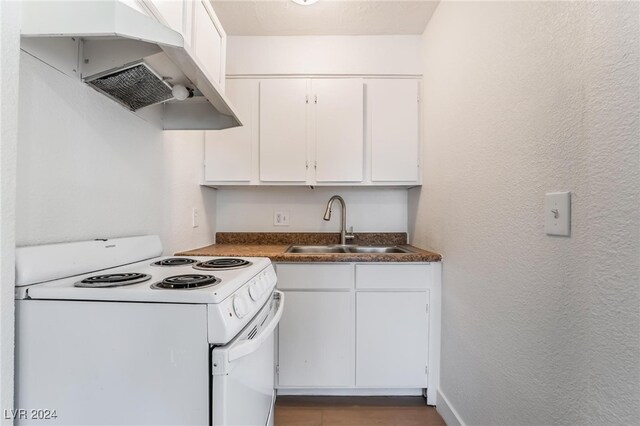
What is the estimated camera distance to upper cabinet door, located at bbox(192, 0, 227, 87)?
1222 millimetres

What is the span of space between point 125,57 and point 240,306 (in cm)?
87

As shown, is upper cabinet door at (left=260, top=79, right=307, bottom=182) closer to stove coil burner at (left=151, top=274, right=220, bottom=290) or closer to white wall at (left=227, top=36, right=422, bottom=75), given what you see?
white wall at (left=227, top=36, right=422, bottom=75)

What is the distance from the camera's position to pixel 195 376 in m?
0.66

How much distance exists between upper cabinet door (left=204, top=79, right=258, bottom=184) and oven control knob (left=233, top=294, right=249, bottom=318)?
129cm

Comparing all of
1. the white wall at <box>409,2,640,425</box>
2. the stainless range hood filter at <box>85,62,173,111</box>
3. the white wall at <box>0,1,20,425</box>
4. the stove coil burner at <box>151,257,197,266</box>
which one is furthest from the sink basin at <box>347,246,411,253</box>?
the white wall at <box>0,1,20,425</box>

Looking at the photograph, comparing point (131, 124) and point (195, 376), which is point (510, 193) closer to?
point (195, 376)

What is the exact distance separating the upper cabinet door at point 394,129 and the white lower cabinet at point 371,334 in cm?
68

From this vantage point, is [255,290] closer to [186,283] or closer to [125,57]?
[186,283]

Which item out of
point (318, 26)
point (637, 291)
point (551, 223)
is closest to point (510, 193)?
point (551, 223)

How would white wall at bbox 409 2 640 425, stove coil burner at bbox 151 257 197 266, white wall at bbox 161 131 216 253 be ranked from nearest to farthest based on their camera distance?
white wall at bbox 409 2 640 425
stove coil burner at bbox 151 257 197 266
white wall at bbox 161 131 216 253

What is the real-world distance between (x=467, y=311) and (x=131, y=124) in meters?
1.73

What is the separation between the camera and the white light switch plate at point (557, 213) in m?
0.74

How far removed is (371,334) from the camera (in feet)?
5.34

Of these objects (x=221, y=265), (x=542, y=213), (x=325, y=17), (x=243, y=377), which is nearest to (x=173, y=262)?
(x=221, y=265)
